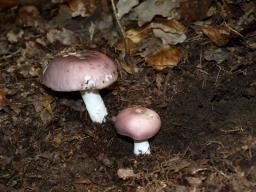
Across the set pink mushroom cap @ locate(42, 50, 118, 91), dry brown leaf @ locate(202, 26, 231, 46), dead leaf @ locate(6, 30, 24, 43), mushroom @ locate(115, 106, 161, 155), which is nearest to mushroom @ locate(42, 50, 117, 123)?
pink mushroom cap @ locate(42, 50, 118, 91)

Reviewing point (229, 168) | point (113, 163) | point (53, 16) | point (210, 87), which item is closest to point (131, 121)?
point (113, 163)

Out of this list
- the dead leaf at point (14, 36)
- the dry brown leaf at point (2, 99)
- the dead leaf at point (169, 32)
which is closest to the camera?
the dry brown leaf at point (2, 99)

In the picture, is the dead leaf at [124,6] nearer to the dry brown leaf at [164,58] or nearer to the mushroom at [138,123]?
the dry brown leaf at [164,58]

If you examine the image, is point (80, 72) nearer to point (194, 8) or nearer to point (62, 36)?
point (62, 36)

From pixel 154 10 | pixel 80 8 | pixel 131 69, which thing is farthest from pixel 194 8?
pixel 80 8

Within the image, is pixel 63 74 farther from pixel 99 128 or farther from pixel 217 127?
pixel 217 127

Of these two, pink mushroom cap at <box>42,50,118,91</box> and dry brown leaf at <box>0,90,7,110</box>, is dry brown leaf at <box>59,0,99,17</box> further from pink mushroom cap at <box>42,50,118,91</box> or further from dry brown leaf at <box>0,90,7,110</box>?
pink mushroom cap at <box>42,50,118,91</box>

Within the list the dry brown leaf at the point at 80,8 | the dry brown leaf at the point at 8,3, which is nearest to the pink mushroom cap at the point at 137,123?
the dry brown leaf at the point at 80,8
